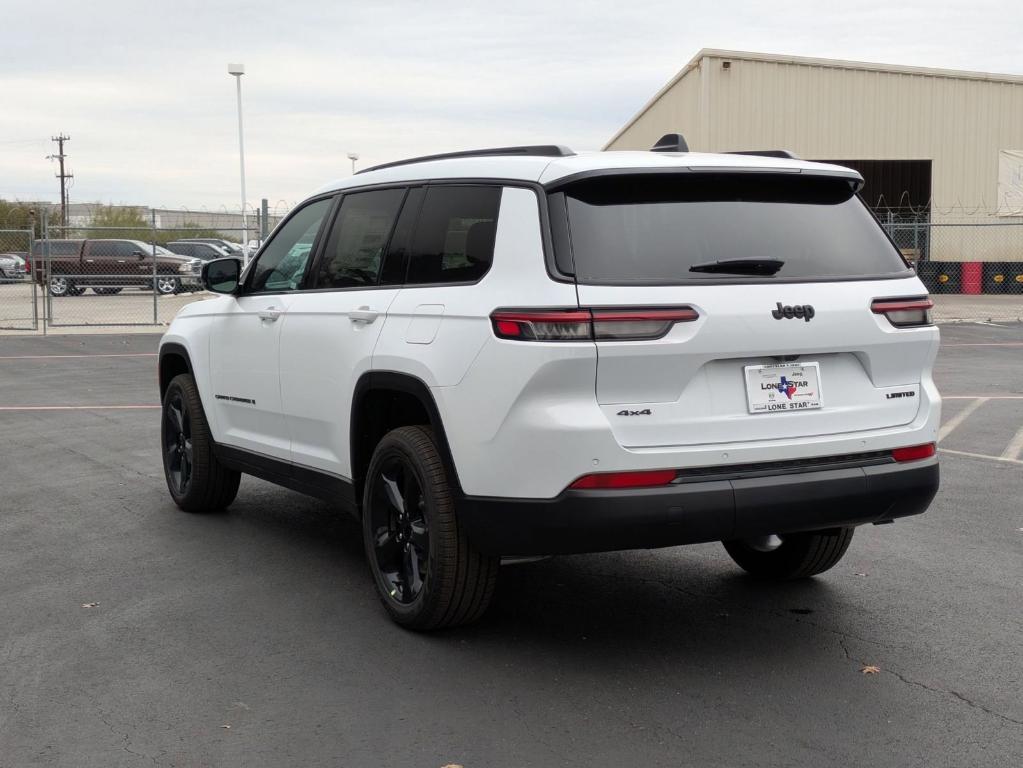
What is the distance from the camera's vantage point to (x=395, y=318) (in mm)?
5023

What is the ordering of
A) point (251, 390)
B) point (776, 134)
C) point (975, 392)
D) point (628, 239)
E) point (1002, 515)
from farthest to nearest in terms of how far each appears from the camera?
point (776, 134) → point (975, 392) → point (1002, 515) → point (251, 390) → point (628, 239)

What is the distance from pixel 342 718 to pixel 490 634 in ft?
3.37

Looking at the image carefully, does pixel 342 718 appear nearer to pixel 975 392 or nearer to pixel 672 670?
pixel 672 670

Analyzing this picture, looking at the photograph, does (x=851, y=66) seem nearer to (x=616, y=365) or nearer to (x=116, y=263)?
(x=116, y=263)

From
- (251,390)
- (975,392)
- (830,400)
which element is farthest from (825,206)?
(975,392)

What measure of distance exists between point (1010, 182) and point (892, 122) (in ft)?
12.5

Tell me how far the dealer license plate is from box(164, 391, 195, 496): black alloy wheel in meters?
3.88

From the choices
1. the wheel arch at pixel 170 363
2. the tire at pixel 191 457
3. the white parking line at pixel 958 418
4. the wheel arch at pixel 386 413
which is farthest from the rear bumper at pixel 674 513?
the white parking line at pixel 958 418

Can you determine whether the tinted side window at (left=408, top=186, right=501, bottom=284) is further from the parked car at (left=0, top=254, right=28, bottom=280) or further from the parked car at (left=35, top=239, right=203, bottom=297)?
the parked car at (left=0, top=254, right=28, bottom=280)

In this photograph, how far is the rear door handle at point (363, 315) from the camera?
5.18 metres

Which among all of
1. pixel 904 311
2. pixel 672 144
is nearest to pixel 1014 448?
pixel 904 311

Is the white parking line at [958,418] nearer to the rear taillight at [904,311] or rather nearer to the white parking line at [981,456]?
the white parking line at [981,456]

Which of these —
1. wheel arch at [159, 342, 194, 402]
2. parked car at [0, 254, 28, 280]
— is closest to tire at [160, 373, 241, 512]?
wheel arch at [159, 342, 194, 402]

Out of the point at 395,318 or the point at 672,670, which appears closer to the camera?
the point at 672,670
